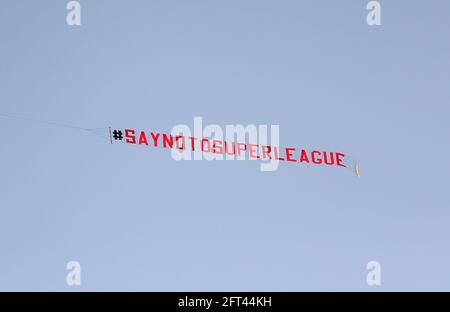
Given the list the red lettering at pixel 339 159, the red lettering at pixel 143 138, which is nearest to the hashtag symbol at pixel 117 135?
the red lettering at pixel 143 138

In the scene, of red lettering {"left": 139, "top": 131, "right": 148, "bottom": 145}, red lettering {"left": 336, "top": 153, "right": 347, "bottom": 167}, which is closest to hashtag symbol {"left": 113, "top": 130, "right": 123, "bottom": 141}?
red lettering {"left": 139, "top": 131, "right": 148, "bottom": 145}

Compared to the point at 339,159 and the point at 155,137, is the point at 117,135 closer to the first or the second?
the point at 155,137

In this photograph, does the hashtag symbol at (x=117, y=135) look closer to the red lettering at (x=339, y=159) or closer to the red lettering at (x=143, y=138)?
the red lettering at (x=143, y=138)

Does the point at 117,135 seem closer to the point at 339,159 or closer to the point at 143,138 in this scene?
the point at 143,138

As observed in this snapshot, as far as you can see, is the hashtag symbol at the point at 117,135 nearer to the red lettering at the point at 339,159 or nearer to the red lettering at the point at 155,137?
the red lettering at the point at 155,137

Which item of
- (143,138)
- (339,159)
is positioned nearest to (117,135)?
(143,138)

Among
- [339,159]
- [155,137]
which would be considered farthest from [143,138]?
[339,159]

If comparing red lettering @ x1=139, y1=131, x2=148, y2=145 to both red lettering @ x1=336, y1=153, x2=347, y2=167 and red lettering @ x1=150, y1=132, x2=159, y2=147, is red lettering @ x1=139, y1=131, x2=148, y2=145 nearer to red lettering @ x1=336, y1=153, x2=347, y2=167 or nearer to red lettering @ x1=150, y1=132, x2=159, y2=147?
red lettering @ x1=150, y1=132, x2=159, y2=147

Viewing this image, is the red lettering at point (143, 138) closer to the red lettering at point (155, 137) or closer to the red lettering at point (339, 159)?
the red lettering at point (155, 137)

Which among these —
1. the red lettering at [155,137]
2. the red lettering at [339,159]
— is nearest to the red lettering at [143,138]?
the red lettering at [155,137]
